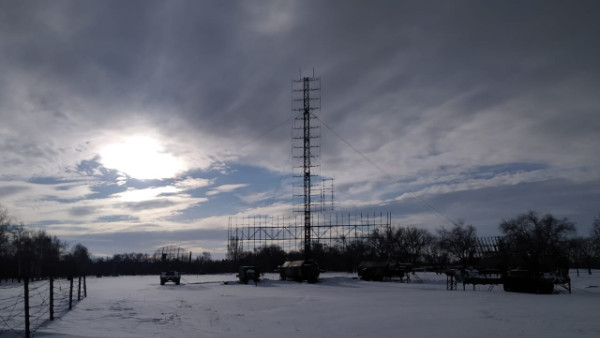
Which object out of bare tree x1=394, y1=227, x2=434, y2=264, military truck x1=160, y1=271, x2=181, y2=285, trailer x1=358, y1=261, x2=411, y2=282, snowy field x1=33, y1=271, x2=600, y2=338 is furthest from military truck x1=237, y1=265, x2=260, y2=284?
bare tree x1=394, y1=227, x2=434, y2=264

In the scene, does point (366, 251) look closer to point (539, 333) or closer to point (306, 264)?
point (306, 264)

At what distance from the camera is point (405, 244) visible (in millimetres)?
128875

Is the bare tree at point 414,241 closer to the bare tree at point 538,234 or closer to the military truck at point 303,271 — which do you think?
the bare tree at point 538,234

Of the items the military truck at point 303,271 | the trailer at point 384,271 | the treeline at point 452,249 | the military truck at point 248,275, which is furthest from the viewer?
the treeline at point 452,249

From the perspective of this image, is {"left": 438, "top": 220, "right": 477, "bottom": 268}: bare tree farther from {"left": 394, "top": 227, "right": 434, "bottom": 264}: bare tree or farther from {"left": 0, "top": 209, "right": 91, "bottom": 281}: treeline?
{"left": 0, "top": 209, "right": 91, "bottom": 281}: treeline

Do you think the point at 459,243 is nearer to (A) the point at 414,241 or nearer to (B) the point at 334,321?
(A) the point at 414,241

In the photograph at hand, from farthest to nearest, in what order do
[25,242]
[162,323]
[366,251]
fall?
[366,251] < [25,242] < [162,323]

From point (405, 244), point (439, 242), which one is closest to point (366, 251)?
point (405, 244)

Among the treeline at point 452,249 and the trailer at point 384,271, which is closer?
the trailer at point 384,271

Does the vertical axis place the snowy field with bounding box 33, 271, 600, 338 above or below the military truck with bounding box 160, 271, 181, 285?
above

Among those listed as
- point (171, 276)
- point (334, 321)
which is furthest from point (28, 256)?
A: point (334, 321)

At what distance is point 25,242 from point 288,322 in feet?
295

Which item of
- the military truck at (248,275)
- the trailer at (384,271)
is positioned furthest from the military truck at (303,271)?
the trailer at (384,271)

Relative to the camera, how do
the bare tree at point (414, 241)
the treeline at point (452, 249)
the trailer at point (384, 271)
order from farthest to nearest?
the bare tree at point (414, 241) < the treeline at point (452, 249) < the trailer at point (384, 271)
